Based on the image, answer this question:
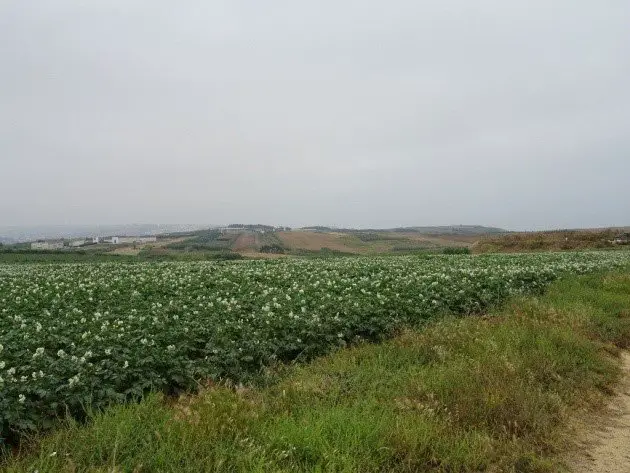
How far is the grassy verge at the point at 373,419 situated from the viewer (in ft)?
12.0

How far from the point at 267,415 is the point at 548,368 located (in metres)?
3.84

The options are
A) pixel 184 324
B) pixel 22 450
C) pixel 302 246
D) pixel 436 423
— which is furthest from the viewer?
pixel 302 246

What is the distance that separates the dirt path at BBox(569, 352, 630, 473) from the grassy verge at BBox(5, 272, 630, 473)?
216 millimetres

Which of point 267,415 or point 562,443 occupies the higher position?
point 267,415

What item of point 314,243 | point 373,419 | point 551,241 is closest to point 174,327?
point 373,419

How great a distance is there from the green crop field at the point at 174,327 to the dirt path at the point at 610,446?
12.7 ft

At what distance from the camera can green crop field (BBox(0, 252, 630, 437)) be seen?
4816mm

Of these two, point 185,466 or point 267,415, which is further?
point 267,415

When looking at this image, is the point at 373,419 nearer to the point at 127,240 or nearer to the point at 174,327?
the point at 174,327

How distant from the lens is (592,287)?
13258 millimetres

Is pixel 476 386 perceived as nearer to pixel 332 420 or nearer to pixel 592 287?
pixel 332 420

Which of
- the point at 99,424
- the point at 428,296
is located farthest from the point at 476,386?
the point at 428,296

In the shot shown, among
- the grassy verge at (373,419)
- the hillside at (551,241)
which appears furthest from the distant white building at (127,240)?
the grassy verge at (373,419)

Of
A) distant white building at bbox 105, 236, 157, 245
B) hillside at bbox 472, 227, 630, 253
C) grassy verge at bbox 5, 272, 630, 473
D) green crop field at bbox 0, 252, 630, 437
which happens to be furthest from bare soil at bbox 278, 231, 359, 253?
grassy verge at bbox 5, 272, 630, 473
